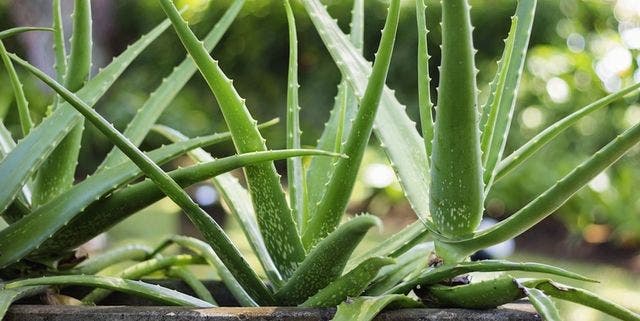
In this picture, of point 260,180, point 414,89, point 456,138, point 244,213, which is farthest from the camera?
point 414,89

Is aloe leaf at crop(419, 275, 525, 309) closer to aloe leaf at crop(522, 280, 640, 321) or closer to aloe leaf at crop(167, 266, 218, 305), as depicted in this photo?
aloe leaf at crop(522, 280, 640, 321)

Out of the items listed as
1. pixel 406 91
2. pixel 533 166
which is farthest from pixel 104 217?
pixel 406 91

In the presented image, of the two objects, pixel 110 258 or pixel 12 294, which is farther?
pixel 110 258

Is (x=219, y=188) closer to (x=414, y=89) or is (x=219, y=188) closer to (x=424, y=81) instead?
(x=424, y=81)

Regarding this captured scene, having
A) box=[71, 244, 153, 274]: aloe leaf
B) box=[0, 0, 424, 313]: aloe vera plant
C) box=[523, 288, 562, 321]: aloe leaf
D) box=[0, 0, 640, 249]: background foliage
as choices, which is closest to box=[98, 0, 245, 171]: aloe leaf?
box=[0, 0, 424, 313]: aloe vera plant

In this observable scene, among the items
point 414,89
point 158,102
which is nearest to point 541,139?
point 158,102

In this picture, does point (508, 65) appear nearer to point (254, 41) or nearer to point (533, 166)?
point (533, 166)

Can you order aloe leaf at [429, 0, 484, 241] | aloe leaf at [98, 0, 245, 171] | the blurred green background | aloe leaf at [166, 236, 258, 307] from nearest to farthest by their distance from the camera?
aloe leaf at [429, 0, 484, 241], aloe leaf at [166, 236, 258, 307], aloe leaf at [98, 0, 245, 171], the blurred green background
